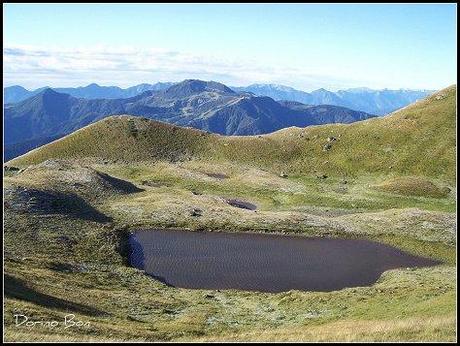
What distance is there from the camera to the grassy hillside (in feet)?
406

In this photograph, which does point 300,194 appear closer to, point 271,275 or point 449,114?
point 271,275

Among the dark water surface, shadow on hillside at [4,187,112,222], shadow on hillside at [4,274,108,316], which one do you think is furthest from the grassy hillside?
shadow on hillside at [4,274,108,316]

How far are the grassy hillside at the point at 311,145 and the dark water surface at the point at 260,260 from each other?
199 ft

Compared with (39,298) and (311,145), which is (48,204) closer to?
(39,298)

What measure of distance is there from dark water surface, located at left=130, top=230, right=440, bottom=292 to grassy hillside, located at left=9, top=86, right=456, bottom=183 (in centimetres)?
6068

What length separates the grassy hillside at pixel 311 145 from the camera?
124 m

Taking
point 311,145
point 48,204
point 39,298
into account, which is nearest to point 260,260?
point 39,298

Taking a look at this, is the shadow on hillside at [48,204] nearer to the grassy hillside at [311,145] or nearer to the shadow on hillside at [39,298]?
the shadow on hillside at [39,298]

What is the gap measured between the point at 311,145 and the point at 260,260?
86.1 meters

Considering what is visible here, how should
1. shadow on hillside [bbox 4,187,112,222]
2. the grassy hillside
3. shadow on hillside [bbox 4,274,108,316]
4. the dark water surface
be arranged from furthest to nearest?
the grassy hillside, shadow on hillside [bbox 4,187,112,222], the dark water surface, shadow on hillside [bbox 4,274,108,316]

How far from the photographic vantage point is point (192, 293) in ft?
147

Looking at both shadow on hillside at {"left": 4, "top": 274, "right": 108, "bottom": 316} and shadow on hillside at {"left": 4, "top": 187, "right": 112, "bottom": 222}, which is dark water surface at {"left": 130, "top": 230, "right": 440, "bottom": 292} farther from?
shadow on hillside at {"left": 4, "top": 274, "right": 108, "bottom": 316}

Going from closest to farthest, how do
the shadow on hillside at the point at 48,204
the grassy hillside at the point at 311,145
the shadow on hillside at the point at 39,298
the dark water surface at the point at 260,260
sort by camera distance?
1. the shadow on hillside at the point at 39,298
2. the dark water surface at the point at 260,260
3. the shadow on hillside at the point at 48,204
4. the grassy hillside at the point at 311,145

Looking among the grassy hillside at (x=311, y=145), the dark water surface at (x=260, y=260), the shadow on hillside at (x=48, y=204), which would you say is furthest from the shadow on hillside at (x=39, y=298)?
the grassy hillside at (x=311, y=145)
